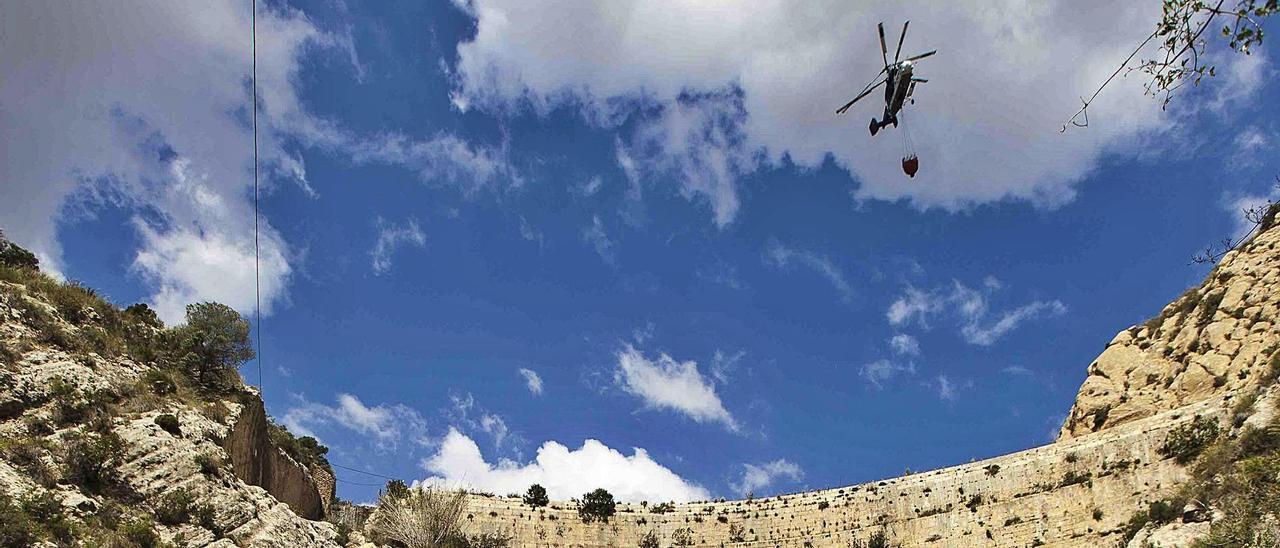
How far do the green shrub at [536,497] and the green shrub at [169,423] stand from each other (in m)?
22.6

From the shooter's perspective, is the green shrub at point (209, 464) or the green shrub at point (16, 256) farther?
the green shrub at point (16, 256)

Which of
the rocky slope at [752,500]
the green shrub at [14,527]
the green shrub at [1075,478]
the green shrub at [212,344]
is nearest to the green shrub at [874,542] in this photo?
the rocky slope at [752,500]

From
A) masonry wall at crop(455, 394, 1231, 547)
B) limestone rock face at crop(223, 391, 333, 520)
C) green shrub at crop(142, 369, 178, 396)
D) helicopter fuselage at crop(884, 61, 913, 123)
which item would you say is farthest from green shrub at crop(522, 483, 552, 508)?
helicopter fuselage at crop(884, 61, 913, 123)

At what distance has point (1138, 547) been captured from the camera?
25062mm

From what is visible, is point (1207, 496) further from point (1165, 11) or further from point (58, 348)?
point (58, 348)

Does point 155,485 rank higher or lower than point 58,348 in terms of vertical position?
lower

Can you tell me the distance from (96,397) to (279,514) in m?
5.47

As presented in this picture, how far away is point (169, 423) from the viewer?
65.8 ft

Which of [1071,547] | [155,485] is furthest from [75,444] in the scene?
[1071,547]

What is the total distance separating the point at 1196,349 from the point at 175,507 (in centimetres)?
3962

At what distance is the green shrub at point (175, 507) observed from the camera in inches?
690

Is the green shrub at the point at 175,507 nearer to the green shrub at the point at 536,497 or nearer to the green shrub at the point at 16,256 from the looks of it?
the green shrub at the point at 16,256

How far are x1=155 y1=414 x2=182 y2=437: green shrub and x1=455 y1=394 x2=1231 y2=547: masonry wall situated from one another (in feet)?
67.4

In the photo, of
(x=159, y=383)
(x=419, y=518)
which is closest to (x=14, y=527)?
(x=159, y=383)
